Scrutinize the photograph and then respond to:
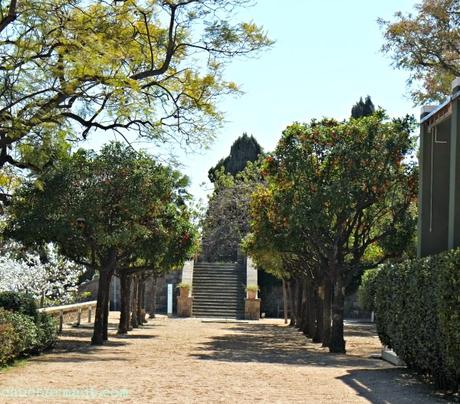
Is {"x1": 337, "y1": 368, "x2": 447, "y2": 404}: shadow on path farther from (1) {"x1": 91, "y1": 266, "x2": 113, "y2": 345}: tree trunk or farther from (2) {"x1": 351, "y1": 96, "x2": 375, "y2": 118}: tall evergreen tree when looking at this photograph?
(2) {"x1": 351, "y1": 96, "x2": 375, "y2": 118}: tall evergreen tree

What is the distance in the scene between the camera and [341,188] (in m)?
20.5

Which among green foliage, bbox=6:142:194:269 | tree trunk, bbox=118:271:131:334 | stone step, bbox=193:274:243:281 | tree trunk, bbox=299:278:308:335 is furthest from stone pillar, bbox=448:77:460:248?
stone step, bbox=193:274:243:281

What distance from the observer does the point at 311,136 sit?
21516mm

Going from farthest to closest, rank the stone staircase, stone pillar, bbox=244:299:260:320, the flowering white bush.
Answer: the stone staircase
stone pillar, bbox=244:299:260:320
the flowering white bush

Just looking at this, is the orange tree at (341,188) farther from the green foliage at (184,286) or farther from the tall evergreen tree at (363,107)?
the tall evergreen tree at (363,107)

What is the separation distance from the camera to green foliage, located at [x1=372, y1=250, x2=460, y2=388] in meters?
10.0

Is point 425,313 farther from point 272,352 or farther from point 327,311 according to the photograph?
point 327,311

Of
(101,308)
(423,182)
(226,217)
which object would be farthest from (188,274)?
(423,182)

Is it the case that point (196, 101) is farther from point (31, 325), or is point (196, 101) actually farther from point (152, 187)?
point (31, 325)

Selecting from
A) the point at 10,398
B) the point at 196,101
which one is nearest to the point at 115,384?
the point at 10,398

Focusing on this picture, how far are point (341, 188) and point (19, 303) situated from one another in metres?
8.02

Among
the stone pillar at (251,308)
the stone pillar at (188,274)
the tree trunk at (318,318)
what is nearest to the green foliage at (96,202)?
the tree trunk at (318,318)

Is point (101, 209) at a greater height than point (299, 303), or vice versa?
point (101, 209)

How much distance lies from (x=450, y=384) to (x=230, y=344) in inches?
470
